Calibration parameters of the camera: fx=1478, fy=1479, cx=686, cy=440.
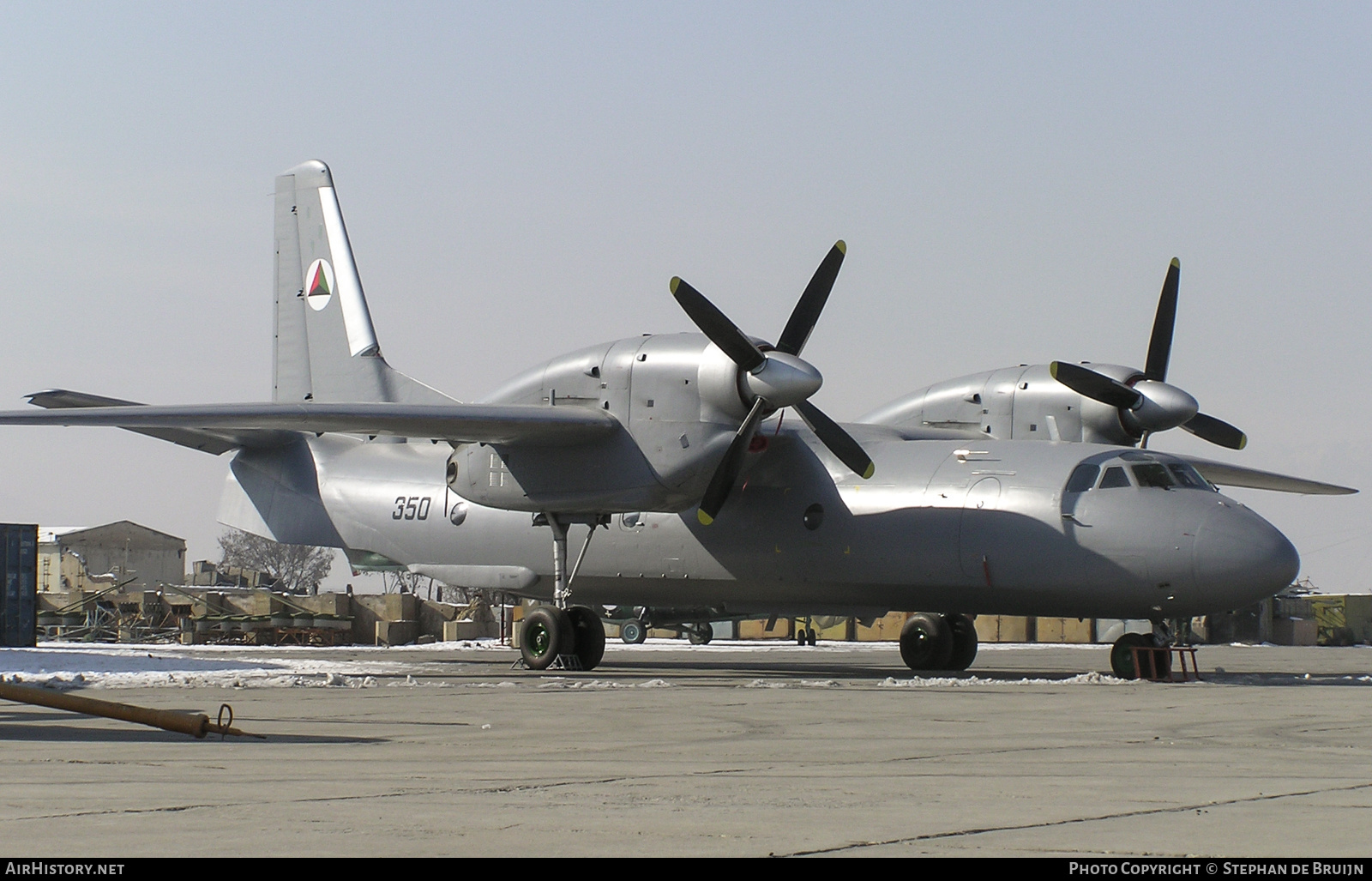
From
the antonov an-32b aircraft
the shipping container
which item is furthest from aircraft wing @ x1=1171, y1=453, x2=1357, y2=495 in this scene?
the shipping container

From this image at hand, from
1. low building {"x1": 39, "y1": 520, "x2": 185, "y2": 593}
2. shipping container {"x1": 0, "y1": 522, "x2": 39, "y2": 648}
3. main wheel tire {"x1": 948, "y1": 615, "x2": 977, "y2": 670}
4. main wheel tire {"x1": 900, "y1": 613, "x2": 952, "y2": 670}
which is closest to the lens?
main wheel tire {"x1": 900, "y1": 613, "x2": 952, "y2": 670}

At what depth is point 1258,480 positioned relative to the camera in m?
28.0

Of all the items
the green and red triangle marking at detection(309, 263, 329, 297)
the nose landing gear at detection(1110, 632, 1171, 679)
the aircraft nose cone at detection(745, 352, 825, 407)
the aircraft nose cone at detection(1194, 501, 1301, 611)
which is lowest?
the nose landing gear at detection(1110, 632, 1171, 679)

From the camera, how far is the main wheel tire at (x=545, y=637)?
75.4 feet

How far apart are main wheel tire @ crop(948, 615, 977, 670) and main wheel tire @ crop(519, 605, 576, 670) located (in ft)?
21.1

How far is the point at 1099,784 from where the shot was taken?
809 cm

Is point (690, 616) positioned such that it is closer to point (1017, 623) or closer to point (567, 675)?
point (567, 675)

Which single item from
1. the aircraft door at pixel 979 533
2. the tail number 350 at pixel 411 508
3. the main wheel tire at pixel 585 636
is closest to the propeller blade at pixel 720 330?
the aircraft door at pixel 979 533

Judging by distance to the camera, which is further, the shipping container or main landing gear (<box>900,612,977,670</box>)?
the shipping container

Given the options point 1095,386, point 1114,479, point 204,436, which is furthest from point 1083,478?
point 204,436

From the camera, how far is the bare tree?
148m

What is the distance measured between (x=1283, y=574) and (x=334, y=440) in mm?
17677

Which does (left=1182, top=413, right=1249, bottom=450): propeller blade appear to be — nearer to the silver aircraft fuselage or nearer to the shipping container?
the silver aircraft fuselage

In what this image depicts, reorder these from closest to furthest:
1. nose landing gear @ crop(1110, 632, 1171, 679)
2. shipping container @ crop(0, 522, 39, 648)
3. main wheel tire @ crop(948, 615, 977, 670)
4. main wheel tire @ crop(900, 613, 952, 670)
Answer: nose landing gear @ crop(1110, 632, 1171, 679) < main wheel tire @ crop(900, 613, 952, 670) < main wheel tire @ crop(948, 615, 977, 670) < shipping container @ crop(0, 522, 39, 648)
